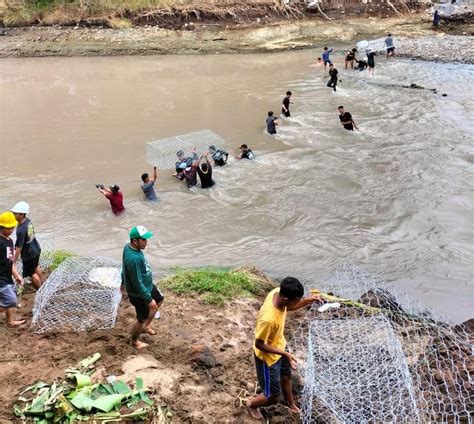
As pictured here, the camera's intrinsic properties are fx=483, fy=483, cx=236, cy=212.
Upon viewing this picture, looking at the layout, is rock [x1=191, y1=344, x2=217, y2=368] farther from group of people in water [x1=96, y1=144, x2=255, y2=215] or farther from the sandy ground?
group of people in water [x1=96, y1=144, x2=255, y2=215]

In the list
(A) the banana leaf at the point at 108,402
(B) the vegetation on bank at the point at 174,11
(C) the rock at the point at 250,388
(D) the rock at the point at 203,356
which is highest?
(B) the vegetation on bank at the point at 174,11

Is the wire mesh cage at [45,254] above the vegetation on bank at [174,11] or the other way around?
the other way around

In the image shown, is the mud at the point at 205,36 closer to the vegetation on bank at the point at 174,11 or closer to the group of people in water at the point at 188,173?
the vegetation on bank at the point at 174,11

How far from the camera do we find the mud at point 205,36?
27219mm

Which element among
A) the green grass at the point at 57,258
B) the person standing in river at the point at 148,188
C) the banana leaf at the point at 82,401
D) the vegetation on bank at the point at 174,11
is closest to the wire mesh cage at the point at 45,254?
the green grass at the point at 57,258

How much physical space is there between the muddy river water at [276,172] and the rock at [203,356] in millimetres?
3219

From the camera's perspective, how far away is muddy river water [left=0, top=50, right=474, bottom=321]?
930 cm

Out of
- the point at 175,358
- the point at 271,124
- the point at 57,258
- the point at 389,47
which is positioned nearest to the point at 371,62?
the point at 389,47

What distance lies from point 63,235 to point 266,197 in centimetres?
463

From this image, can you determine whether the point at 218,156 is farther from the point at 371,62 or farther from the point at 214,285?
the point at 371,62

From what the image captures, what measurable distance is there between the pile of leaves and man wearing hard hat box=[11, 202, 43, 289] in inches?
82.4

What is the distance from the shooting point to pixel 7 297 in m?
5.73

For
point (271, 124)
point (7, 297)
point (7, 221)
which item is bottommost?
point (7, 297)

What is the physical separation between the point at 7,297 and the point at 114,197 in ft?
16.2
